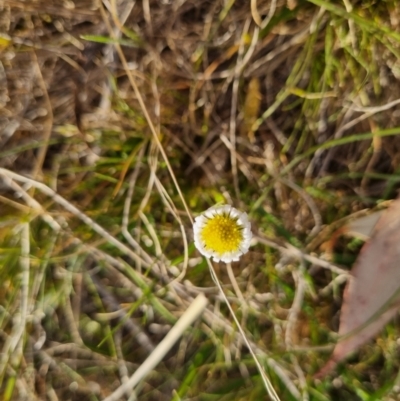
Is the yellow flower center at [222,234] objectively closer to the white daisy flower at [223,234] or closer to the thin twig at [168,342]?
the white daisy flower at [223,234]

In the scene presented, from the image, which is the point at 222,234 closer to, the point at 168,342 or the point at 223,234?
the point at 223,234

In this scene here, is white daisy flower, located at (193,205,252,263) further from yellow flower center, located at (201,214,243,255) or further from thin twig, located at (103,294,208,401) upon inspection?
thin twig, located at (103,294,208,401)

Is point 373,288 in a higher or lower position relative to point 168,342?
higher

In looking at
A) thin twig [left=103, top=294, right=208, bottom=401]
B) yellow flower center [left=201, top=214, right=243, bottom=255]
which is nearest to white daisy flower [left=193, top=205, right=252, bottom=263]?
yellow flower center [left=201, top=214, right=243, bottom=255]

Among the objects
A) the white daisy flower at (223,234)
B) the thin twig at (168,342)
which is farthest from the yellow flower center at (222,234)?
the thin twig at (168,342)

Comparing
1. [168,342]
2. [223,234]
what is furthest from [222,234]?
[168,342]

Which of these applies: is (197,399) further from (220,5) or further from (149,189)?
(220,5)

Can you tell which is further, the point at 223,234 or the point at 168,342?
the point at 168,342

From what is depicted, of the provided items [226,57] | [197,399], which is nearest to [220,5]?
[226,57]
